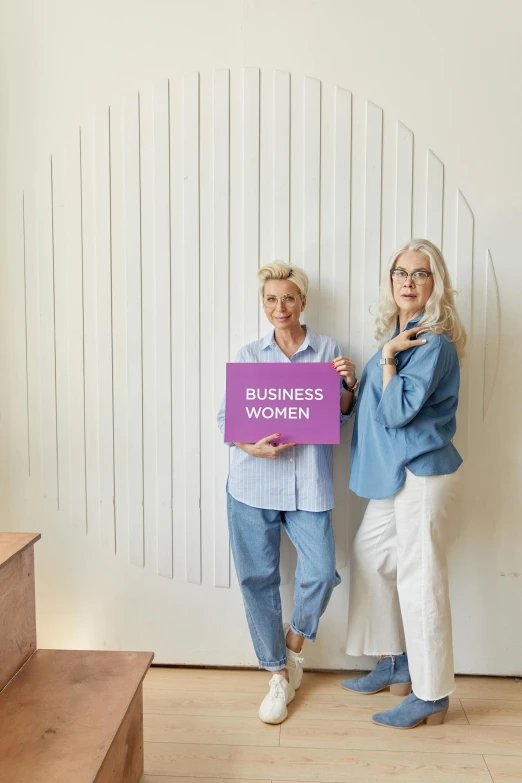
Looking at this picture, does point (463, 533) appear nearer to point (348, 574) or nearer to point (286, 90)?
point (348, 574)

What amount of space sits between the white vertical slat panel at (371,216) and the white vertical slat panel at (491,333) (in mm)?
390

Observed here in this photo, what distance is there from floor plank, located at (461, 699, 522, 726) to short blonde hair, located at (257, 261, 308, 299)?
150 cm

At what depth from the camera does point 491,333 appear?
216 centimetres

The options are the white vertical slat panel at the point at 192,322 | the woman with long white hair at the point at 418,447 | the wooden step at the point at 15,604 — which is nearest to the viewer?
the wooden step at the point at 15,604

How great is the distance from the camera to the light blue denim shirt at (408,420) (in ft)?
5.94

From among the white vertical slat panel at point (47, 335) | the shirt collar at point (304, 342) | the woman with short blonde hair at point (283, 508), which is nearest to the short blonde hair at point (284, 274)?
the woman with short blonde hair at point (283, 508)

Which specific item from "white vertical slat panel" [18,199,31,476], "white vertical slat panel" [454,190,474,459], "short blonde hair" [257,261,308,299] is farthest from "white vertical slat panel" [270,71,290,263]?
"white vertical slat panel" [18,199,31,476]

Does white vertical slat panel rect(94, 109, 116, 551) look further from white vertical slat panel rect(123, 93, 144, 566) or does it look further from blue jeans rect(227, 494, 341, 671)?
blue jeans rect(227, 494, 341, 671)

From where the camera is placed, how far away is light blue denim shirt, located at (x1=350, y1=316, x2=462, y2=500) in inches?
71.2

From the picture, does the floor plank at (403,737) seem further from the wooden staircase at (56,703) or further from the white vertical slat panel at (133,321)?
the white vertical slat panel at (133,321)

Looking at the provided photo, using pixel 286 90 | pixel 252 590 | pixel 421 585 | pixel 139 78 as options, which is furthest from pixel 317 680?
pixel 139 78

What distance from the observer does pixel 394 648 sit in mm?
2115

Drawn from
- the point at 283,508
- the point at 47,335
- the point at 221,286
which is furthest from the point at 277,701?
the point at 47,335

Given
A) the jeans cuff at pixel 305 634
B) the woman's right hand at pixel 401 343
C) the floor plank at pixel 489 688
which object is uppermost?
the woman's right hand at pixel 401 343
